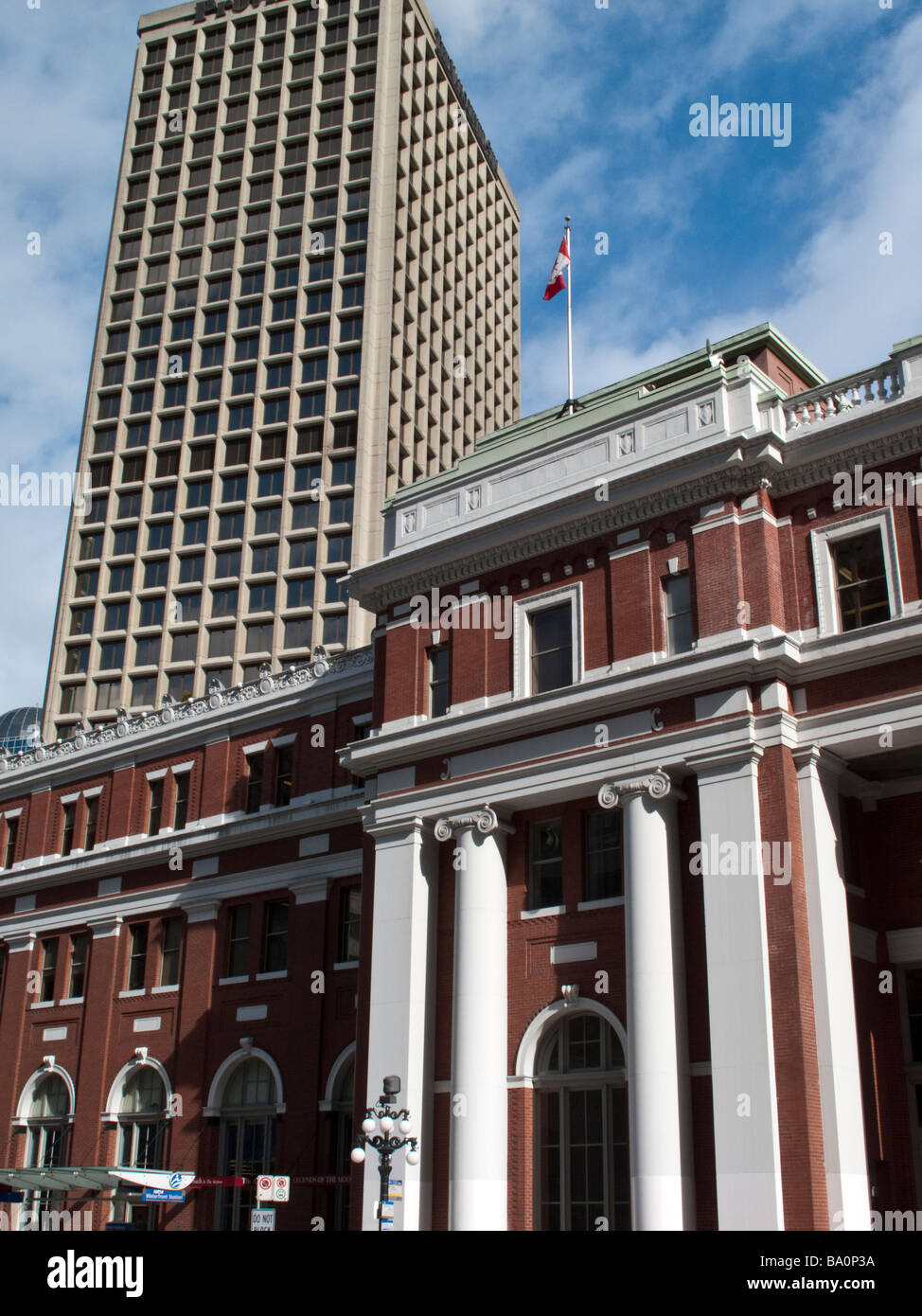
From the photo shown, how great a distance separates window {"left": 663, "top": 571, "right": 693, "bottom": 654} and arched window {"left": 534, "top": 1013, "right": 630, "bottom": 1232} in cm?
826

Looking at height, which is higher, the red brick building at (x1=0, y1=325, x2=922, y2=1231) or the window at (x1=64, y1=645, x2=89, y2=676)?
the window at (x1=64, y1=645, x2=89, y2=676)

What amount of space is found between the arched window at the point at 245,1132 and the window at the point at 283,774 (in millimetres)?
7959

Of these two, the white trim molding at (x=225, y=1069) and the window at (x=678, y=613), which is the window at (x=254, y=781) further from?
the window at (x=678, y=613)

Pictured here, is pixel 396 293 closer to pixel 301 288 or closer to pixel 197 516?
pixel 301 288

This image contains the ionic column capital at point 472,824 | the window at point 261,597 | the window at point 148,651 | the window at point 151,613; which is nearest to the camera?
the ionic column capital at point 472,824

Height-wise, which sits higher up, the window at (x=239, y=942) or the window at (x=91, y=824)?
the window at (x=91, y=824)

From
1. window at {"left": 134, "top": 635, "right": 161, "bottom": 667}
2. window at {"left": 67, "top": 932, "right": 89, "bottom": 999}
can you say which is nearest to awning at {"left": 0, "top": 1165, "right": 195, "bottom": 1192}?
window at {"left": 67, "top": 932, "right": 89, "bottom": 999}

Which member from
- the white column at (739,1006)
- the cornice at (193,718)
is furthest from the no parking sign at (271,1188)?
the cornice at (193,718)

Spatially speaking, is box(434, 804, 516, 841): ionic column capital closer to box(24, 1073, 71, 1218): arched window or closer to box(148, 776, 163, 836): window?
box(148, 776, 163, 836): window

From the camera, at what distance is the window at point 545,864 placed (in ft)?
96.5

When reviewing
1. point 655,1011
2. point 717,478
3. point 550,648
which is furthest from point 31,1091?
point 717,478

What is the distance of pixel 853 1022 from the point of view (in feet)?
80.3

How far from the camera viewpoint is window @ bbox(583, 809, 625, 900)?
28.5m

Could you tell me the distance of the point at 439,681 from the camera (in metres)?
32.6
